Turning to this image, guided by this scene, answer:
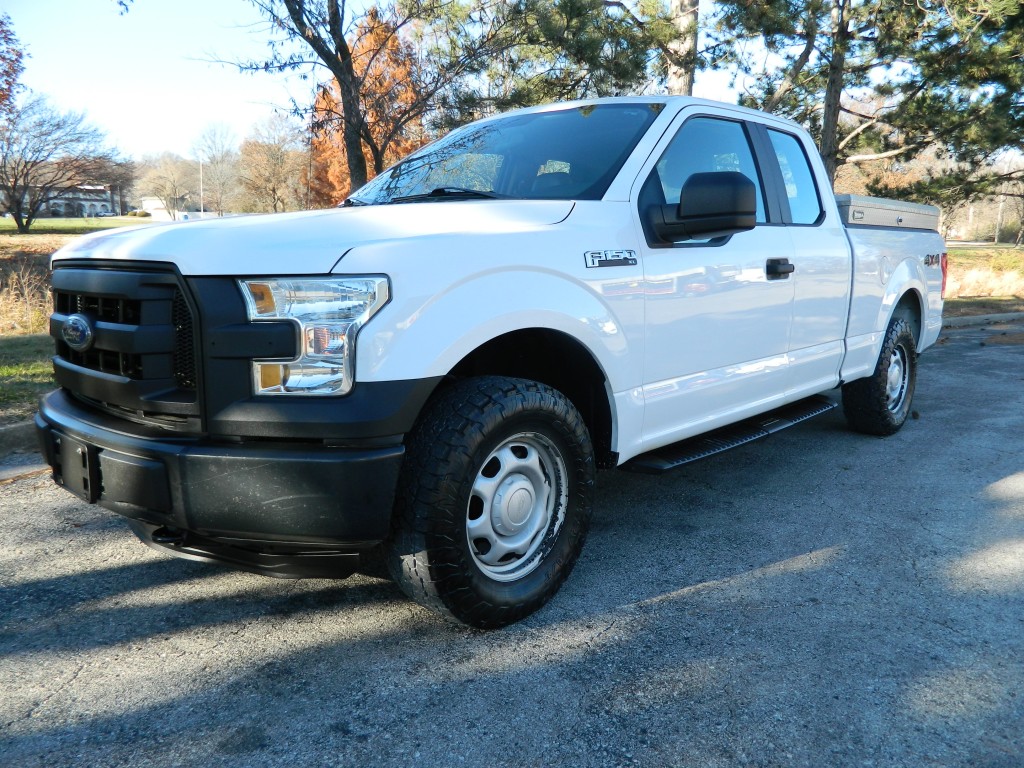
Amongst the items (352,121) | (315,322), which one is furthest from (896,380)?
(352,121)

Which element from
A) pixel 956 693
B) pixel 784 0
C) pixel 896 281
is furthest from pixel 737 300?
pixel 784 0

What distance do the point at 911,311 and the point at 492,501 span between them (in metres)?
4.51

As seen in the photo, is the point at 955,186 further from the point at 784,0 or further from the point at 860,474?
the point at 860,474

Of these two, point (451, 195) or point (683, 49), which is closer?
point (451, 195)

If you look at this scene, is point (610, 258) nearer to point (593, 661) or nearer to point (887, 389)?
point (593, 661)

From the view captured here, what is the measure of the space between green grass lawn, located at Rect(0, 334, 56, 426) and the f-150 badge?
3.97 metres

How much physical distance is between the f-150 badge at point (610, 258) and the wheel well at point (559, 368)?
0.30 metres

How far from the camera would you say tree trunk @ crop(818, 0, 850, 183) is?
A: 36.2 ft

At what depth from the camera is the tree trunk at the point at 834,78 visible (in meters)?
11.0

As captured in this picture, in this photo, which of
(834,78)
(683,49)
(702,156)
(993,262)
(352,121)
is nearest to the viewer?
(702,156)

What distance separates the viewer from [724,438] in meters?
3.92

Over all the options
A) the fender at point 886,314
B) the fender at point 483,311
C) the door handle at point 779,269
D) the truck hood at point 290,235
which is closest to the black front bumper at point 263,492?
the fender at point 483,311

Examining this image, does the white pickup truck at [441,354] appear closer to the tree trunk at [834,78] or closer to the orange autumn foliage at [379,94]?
the orange autumn foliage at [379,94]

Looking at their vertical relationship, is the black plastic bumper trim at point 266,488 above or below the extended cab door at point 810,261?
below
